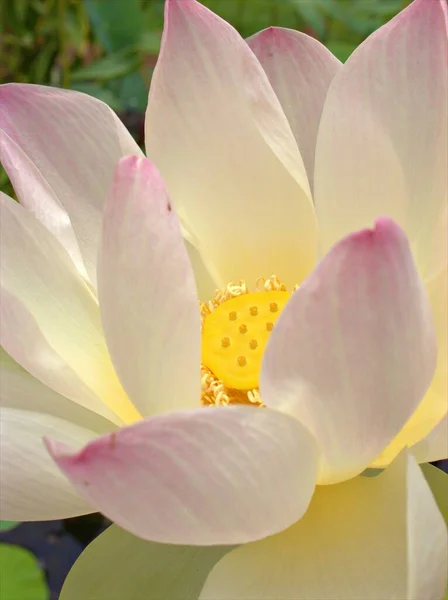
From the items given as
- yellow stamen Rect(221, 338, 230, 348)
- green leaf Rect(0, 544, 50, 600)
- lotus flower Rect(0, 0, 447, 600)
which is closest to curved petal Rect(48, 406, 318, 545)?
lotus flower Rect(0, 0, 447, 600)

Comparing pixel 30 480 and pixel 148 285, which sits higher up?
Result: pixel 148 285

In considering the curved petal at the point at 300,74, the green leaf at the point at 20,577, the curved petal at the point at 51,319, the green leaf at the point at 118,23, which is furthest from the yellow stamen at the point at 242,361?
the green leaf at the point at 118,23

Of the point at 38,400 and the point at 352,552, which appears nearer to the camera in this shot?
the point at 352,552

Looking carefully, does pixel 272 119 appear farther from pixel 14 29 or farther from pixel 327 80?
pixel 14 29

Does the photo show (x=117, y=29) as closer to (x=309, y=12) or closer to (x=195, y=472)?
(x=309, y=12)

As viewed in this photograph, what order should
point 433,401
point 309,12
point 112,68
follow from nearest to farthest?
point 433,401, point 309,12, point 112,68

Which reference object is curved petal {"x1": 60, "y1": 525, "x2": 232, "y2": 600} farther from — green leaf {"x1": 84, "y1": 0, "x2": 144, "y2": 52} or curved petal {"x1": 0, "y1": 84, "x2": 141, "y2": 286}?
green leaf {"x1": 84, "y1": 0, "x2": 144, "y2": 52}

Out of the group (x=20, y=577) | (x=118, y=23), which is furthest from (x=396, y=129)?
(x=118, y=23)
